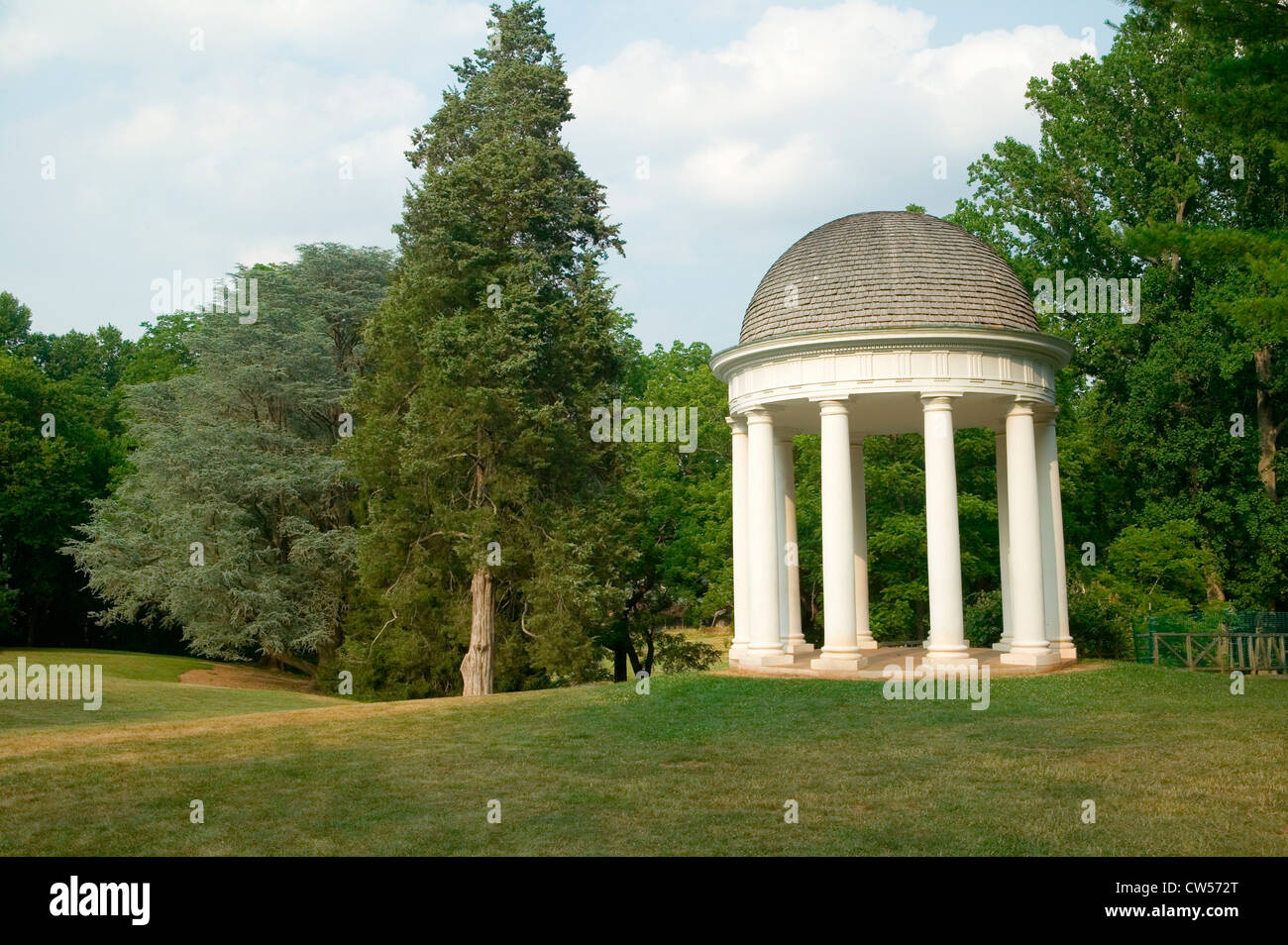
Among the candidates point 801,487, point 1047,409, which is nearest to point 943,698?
point 1047,409

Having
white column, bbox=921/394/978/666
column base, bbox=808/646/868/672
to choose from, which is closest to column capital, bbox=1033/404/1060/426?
white column, bbox=921/394/978/666

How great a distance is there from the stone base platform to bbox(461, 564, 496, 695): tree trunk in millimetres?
11891

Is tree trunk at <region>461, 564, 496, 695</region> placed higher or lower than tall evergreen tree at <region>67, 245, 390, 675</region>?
lower

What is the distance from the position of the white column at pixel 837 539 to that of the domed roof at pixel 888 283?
95.9 inches

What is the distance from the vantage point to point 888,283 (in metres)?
27.1

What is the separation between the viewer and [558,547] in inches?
1442

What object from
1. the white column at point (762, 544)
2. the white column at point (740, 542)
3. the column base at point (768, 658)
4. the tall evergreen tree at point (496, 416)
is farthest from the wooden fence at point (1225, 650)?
the tall evergreen tree at point (496, 416)

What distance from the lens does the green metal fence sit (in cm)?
2719

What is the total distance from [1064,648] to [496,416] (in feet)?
64.5

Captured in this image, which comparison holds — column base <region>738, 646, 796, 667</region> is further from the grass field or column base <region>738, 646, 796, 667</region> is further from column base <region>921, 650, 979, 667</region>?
column base <region>921, 650, 979, 667</region>

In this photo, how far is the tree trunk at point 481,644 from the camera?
125 ft

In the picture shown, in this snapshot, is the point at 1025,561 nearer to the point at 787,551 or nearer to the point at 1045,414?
the point at 1045,414

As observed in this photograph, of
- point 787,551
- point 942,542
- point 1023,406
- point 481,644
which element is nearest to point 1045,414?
point 1023,406

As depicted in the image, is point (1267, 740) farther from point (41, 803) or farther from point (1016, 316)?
point (41, 803)
